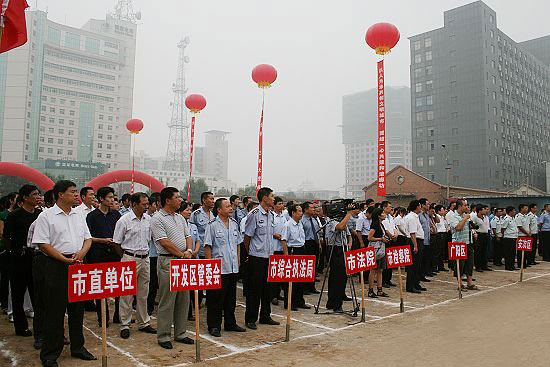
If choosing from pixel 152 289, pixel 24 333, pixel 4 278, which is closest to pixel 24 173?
pixel 4 278

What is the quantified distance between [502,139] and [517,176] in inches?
265

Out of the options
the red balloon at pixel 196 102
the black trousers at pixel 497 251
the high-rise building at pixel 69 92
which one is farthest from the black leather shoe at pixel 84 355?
the high-rise building at pixel 69 92

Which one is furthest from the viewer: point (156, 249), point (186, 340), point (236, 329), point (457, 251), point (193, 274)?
point (457, 251)

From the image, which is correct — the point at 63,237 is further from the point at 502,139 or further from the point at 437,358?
the point at 502,139

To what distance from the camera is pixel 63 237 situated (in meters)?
4.38

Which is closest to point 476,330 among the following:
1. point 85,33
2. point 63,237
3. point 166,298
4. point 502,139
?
point 166,298

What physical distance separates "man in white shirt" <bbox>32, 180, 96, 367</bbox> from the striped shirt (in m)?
0.83

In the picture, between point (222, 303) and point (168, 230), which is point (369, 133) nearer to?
point (222, 303)

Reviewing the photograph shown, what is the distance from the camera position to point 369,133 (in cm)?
10188

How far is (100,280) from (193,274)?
0.97m

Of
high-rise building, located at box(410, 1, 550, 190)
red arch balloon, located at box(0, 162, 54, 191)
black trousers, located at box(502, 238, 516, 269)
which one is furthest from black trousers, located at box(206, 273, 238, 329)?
high-rise building, located at box(410, 1, 550, 190)

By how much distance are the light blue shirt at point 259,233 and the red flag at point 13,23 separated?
12.1ft

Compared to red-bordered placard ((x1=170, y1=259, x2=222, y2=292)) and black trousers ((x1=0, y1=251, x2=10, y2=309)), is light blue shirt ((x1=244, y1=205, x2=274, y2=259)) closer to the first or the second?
red-bordered placard ((x1=170, y1=259, x2=222, y2=292))

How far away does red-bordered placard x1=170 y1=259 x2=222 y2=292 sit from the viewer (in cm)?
459
